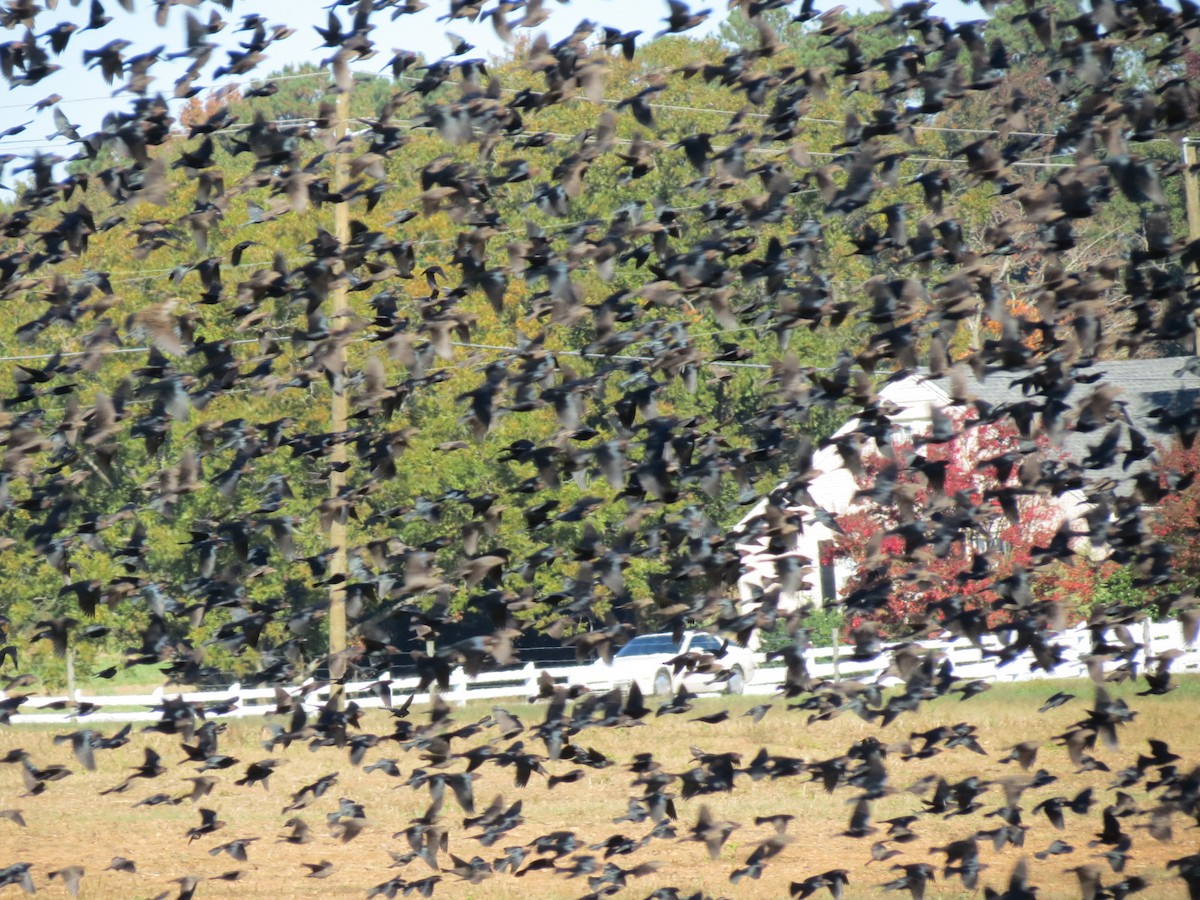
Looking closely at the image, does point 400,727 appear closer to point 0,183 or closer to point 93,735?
point 93,735

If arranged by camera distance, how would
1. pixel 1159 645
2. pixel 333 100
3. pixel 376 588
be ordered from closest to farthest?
pixel 333 100 → pixel 376 588 → pixel 1159 645

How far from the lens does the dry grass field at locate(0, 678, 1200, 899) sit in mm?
9648

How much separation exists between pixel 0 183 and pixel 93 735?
187 cm

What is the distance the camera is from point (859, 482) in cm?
428

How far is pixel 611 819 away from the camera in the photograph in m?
6.46

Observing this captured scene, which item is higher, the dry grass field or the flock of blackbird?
the flock of blackbird

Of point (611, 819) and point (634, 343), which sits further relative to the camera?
point (611, 819)

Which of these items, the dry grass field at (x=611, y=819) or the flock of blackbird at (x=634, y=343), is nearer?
the flock of blackbird at (x=634, y=343)

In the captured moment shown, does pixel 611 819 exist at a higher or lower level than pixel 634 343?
lower

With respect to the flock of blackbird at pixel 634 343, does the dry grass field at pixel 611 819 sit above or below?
below

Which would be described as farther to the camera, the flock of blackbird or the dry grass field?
the dry grass field

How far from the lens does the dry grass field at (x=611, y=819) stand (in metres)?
9.65

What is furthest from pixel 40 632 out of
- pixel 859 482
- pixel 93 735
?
pixel 859 482

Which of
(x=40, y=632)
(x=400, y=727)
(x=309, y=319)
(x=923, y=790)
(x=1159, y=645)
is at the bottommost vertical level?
(x=1159, y=645)
